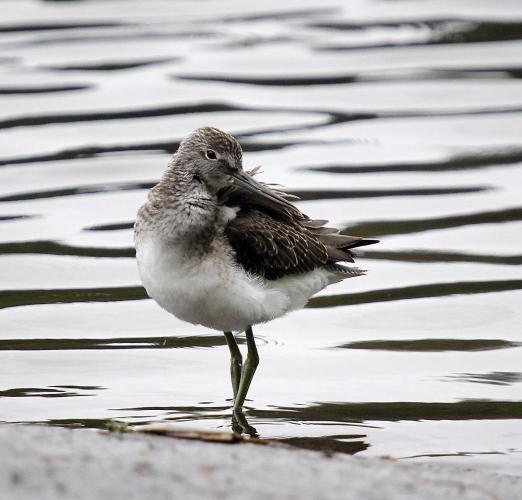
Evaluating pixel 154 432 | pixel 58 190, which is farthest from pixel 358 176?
pixel 154 432

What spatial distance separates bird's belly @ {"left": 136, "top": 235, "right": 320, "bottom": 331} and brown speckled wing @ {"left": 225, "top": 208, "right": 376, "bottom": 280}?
16 cm

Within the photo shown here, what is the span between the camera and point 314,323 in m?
9.77

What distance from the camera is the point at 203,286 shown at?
24.1 feet

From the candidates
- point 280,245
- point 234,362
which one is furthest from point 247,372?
point 280,245

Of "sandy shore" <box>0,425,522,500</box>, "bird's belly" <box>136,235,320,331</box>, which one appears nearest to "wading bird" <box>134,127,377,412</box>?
"bird's belly" <box>136,235,320,331</box>

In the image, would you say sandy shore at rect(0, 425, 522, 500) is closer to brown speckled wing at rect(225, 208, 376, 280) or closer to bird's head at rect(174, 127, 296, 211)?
brown speckled wing at rect(225, 208, 376, 280)

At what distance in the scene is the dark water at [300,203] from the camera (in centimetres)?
818

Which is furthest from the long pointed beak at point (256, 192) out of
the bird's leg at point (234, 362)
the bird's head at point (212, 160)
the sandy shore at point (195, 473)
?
the sandy shore at point (195, 473)

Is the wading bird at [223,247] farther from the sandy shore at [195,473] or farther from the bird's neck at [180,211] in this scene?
the sandy shore at [195,473]

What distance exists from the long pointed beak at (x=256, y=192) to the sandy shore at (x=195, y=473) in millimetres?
2659

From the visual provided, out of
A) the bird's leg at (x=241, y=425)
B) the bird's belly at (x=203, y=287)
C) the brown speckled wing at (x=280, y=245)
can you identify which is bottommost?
the bird's leg at (x=241, y=425)

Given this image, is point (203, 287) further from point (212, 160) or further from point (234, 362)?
point (234, 362)

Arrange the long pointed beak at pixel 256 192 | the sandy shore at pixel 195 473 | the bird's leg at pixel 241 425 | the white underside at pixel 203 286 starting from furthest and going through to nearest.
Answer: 1. the long pointed beak at pixel 256 192
2. the bird's leg at pixel 241 425
3. the white underside at pixel 203 286
4. the sandy shore at pixel 195 473

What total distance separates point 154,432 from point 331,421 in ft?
7.83
